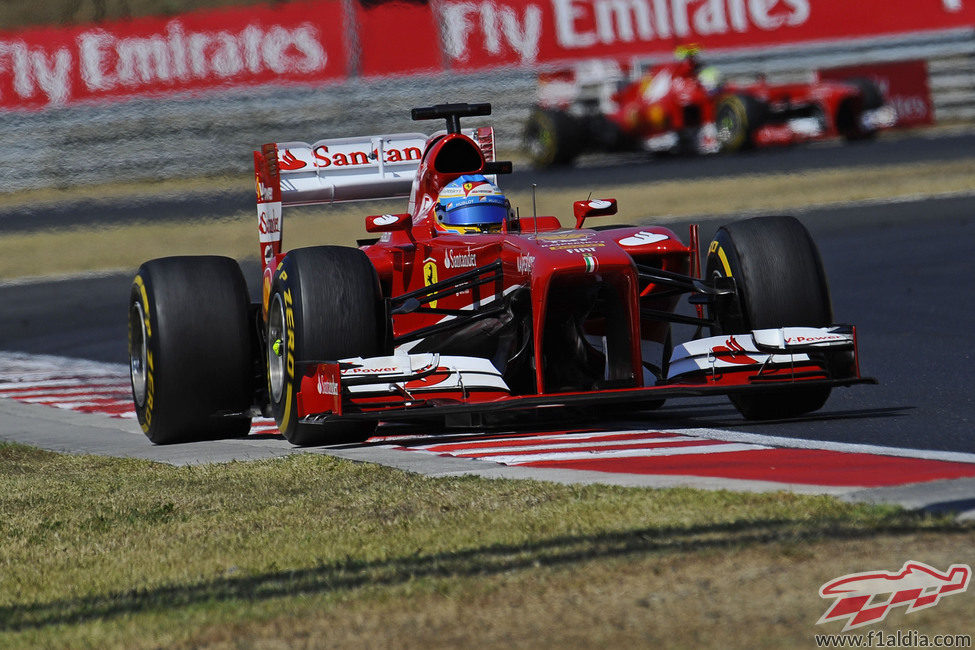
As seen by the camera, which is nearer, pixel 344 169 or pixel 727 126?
pixel 344 169

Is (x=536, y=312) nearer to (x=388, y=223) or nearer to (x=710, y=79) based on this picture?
(x=388, y=223)

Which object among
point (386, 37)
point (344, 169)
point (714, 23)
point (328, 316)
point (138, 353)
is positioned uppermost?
point (386, 37)

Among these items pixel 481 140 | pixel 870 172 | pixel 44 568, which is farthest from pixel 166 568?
pixel 870 172

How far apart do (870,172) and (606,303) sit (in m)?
17.0

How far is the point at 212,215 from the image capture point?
23031mm

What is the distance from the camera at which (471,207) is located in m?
9.09

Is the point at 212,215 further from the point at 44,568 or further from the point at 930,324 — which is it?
the point at 44,568

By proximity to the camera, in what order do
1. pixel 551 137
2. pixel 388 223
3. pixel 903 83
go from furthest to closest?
1. pixel 903 83
2. pixel 551 137
3. pixel 388 223

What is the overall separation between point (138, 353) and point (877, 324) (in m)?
5.44

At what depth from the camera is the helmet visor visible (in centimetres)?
909

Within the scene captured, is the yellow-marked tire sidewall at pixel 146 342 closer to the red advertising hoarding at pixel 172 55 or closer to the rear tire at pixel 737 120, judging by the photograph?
the red advertising hoarding at pixel 172 55

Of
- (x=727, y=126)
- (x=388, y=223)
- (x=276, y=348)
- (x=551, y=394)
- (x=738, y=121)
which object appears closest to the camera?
(x=551, y=394)

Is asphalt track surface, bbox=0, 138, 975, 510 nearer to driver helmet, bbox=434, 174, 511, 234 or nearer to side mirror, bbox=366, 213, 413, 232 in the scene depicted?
driver helmet, bbox=434, 174, 511, 234

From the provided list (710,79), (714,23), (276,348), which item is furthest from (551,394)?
(714,23)
